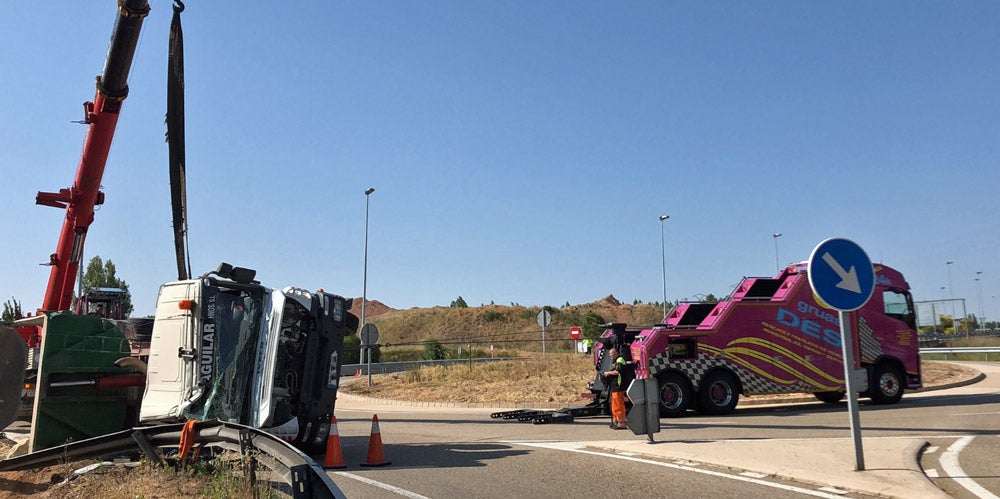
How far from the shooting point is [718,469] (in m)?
8.30

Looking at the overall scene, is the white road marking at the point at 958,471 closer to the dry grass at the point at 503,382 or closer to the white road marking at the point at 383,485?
the white road marking at the point at 383,485

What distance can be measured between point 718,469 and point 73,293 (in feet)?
42.4

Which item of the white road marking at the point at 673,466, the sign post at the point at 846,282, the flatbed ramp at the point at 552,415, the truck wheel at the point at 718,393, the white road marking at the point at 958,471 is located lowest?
the white road marking at the point at 958,471

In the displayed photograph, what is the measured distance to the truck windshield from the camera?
8484 millimetres

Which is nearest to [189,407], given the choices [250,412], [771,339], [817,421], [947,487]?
[250,412]

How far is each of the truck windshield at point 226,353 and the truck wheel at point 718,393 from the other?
10162mm

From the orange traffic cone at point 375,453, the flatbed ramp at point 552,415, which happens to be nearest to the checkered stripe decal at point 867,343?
the flatbed ramp at point 552,415

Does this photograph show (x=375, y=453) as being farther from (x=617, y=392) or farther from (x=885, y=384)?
(x=885, y=384)

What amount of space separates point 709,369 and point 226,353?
10.6 metres

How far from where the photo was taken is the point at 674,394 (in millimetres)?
15641

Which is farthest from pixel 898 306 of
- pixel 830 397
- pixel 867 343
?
pixel 830 397

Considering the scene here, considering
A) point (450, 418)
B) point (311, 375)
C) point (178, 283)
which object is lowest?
point (450, 418)

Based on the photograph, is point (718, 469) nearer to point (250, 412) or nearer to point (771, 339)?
point (250, 412)

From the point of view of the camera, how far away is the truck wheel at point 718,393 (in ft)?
51.5
